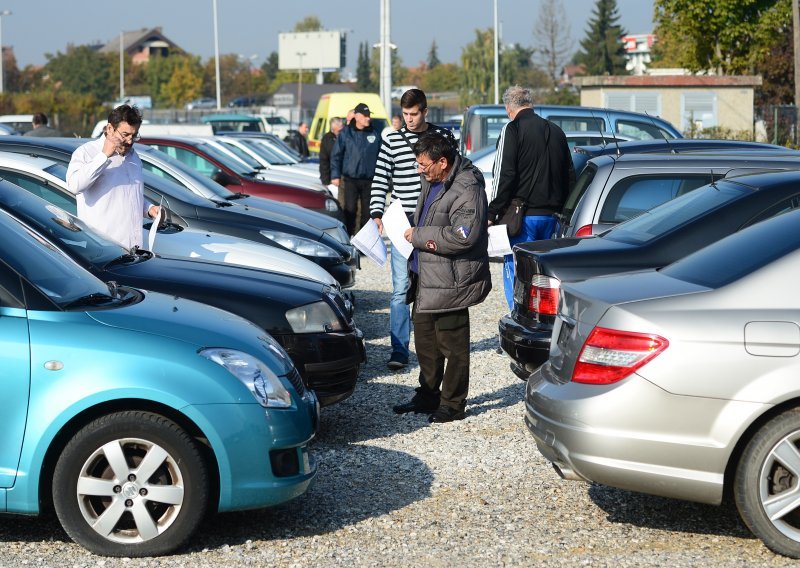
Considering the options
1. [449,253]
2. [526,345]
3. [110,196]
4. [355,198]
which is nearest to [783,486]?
[526,345]

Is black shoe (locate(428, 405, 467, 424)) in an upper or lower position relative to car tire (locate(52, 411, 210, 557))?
A: lower

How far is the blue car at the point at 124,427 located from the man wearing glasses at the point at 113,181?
8.58ft

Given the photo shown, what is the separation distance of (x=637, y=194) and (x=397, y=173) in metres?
1.69

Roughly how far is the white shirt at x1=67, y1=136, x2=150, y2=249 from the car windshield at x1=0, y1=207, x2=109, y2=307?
2.00 m

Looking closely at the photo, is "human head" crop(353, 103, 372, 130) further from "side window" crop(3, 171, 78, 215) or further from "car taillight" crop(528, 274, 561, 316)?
"car taillight" crop(528, 274, 561, 316)

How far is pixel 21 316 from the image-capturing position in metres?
4.72

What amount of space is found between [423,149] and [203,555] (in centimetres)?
306

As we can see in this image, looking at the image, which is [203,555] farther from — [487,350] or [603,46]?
[603,46]

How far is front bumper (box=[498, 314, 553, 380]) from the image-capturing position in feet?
22.5

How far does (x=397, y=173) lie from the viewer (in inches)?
330

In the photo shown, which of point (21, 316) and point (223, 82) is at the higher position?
Result: point (223, 82)

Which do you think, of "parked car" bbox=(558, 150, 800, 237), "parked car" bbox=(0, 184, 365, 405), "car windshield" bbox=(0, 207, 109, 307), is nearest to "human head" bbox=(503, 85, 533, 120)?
"parked car" bbox=(558, 150, 800, 237)

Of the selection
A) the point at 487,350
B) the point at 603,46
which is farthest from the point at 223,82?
the point at 487,350

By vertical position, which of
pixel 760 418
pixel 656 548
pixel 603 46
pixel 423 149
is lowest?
pixel 656 548
